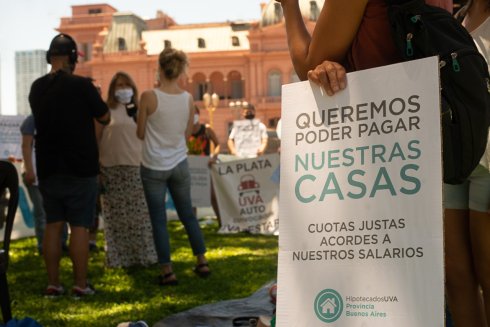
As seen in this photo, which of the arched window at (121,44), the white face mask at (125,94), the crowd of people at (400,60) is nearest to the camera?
the crowd of people at (400,60)

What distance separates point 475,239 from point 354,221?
0.79 metres

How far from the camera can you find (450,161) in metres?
2.52

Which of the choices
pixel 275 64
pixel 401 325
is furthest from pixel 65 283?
pixel 275 64

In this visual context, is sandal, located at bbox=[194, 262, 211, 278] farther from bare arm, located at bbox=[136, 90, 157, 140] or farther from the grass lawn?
bare arm, located at bbox=[136, 90, 157, 140]

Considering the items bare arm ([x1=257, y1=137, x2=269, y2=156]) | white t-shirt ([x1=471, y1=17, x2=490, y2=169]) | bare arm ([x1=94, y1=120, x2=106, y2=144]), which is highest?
white t-shirt ([x1=471, y1=17, x2=490, y2=169])

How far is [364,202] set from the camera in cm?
238

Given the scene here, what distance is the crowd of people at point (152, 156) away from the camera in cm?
255

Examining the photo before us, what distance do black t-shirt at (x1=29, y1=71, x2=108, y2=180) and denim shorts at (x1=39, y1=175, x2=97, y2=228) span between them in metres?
0.05

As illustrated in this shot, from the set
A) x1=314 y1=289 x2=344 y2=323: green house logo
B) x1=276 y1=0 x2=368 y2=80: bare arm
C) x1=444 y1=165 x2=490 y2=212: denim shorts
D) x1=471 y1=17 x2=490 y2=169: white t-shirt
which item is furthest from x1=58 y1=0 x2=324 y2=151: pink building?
x1=314 y1=289 x2=344 y2=323: green house logo

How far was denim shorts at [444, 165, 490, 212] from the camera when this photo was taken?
2.96 meters

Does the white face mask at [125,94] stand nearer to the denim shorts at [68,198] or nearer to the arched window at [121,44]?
the denim shorts at [68,198]

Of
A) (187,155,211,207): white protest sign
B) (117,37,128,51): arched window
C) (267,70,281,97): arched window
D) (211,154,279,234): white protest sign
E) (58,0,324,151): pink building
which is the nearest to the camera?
(211,154,279,234): white protest sign

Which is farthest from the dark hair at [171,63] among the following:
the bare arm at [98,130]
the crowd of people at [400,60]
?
the crowd of people at [400,60]

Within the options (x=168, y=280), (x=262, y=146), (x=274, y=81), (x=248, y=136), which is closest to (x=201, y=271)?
(x=168, y=280)
